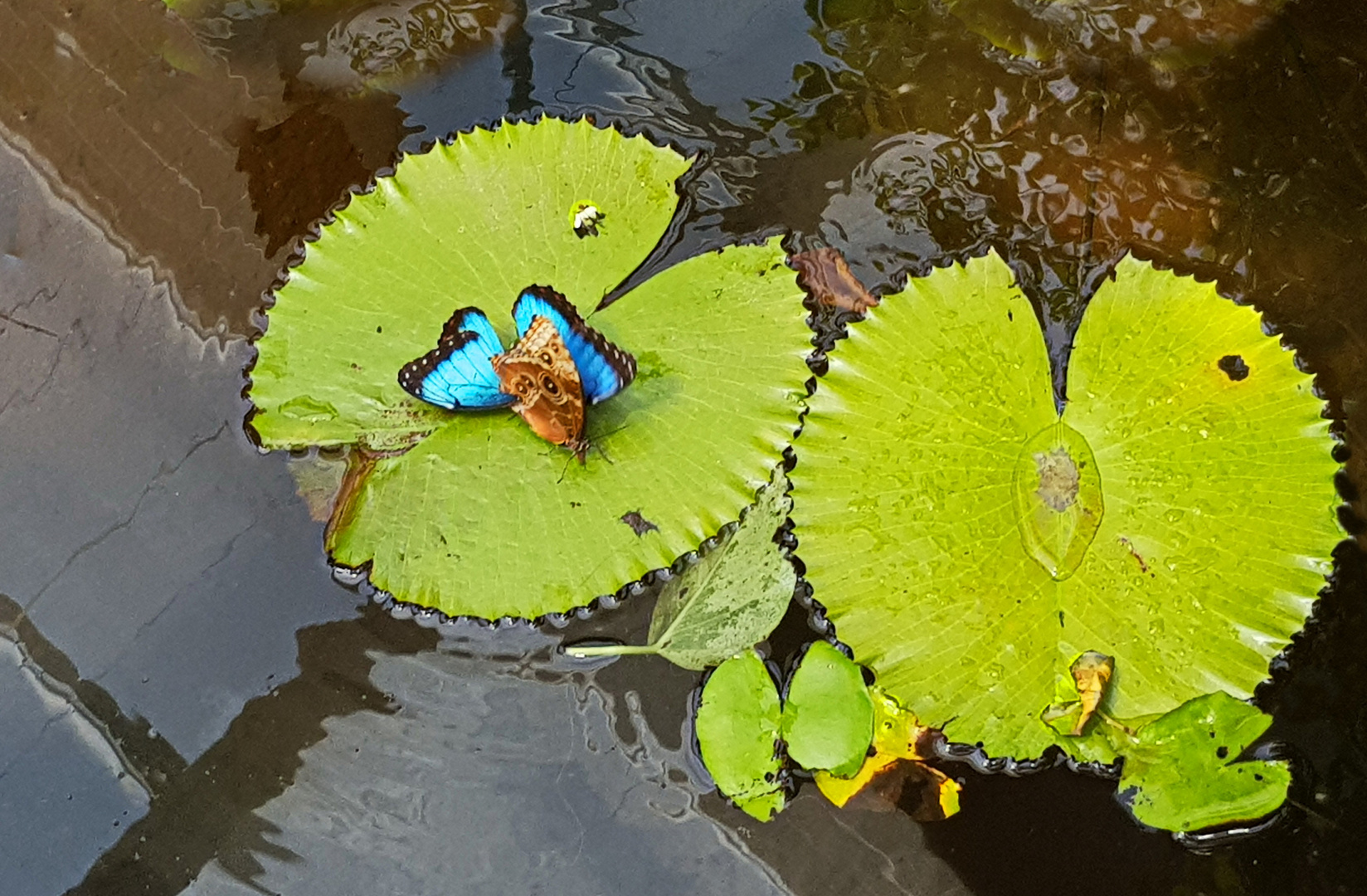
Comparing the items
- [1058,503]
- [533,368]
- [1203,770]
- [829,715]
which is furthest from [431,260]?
[1203,770]

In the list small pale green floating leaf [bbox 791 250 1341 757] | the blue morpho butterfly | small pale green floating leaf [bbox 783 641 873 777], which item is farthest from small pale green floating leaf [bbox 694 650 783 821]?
the blue morpho butterfly

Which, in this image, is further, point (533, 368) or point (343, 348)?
point (343, 348)

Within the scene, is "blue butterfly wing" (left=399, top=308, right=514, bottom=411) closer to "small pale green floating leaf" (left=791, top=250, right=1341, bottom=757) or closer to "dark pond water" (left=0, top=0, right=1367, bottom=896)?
"dark pond water" (left=0, top=0, right=1367, bottom=896)

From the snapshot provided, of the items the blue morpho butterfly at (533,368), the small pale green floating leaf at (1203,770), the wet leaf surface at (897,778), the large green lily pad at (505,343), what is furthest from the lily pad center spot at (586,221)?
the small pale green floating leaf at (1203,770)

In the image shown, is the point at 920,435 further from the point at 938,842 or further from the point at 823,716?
the point at 938,842

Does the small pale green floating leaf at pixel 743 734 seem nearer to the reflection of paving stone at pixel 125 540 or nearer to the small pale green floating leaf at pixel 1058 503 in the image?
the small pale green floating leaf at pixel 1058 503

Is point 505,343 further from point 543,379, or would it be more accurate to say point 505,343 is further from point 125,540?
point 125,540
